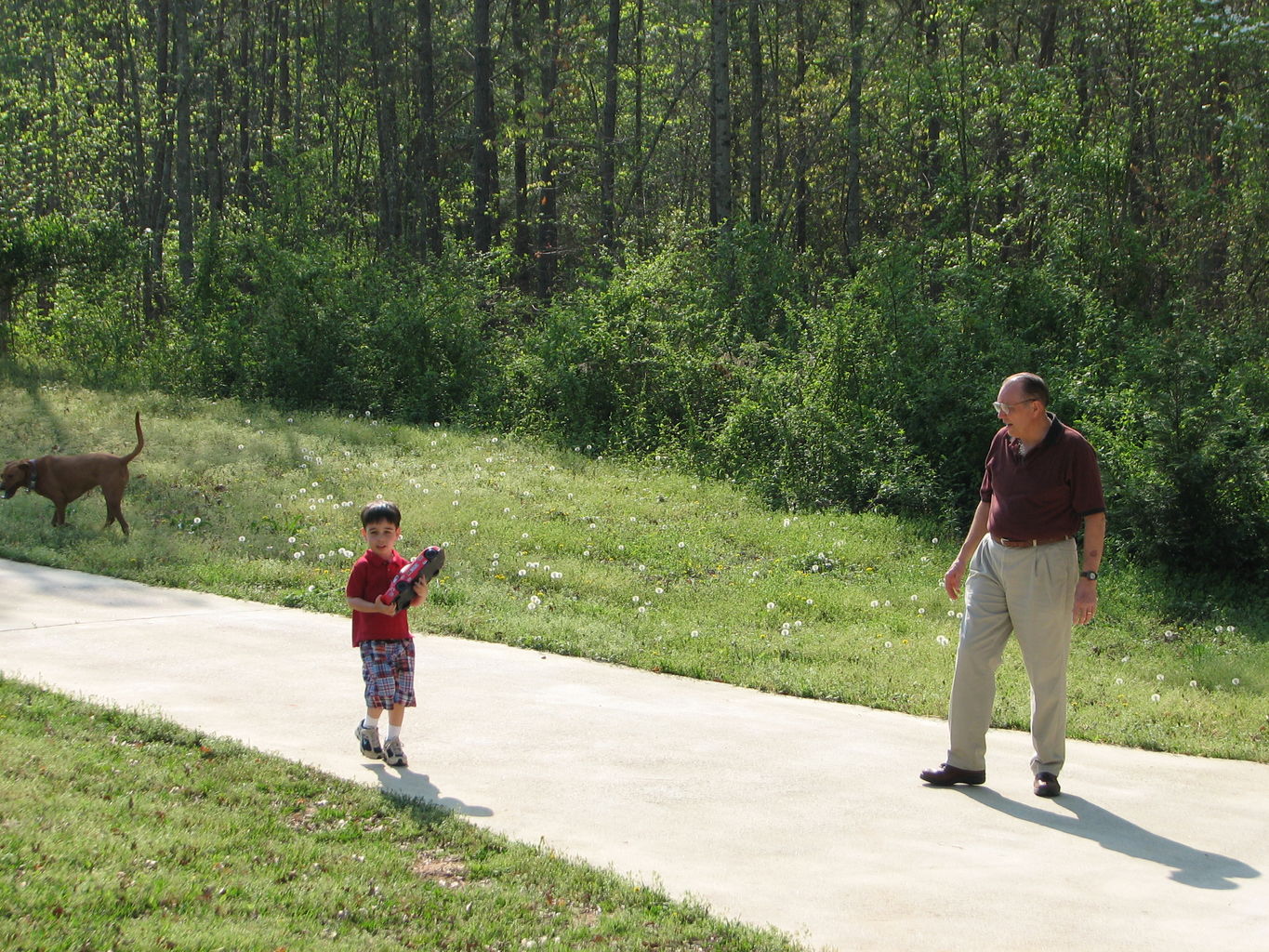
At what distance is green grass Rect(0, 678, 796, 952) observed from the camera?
13.0 feet

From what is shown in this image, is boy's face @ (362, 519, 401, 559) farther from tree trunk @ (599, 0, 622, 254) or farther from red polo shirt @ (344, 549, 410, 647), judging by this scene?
tree trunk @ (599, 0, 622, 254)

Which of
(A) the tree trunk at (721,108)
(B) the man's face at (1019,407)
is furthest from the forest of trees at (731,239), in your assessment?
(B) the man's face at (1019,407)

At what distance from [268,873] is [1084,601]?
11.7 feet

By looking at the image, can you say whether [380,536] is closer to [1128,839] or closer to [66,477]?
[1128,839]

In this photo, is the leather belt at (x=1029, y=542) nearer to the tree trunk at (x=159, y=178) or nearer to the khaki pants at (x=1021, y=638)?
the khaki pants at (x=1021, y=638)

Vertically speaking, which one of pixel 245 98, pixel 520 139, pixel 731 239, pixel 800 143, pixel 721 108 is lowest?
pixel 731 239

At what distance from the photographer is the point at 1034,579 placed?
5.53 m

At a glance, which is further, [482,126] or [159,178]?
[159,178]

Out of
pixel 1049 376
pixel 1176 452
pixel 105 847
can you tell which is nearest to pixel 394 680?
pixel 105 847

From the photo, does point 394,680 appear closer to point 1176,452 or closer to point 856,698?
point 856,698

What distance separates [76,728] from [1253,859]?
522 centimetres

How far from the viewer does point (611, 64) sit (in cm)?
2798

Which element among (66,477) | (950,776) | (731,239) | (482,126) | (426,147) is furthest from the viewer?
(426,147)

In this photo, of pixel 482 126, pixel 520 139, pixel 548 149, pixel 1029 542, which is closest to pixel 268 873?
pixel 1029 542
